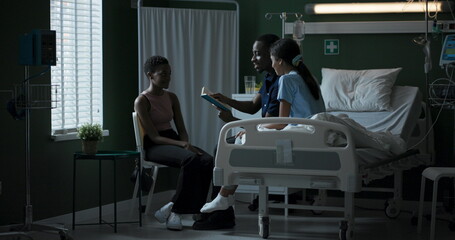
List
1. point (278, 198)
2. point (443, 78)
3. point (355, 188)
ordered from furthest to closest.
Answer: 1. point (278, 198)
2. point (443, 78)
3. point (355, 188)

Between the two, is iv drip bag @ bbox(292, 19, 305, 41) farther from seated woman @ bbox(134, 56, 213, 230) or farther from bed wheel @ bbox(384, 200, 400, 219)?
bed wheel @ bbox(384, 200, 400, 219)

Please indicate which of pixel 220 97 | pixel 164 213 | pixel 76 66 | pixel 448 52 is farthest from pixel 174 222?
pixel 448 52

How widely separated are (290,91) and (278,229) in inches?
39.8

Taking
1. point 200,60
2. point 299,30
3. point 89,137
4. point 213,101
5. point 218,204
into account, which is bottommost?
point 218,204

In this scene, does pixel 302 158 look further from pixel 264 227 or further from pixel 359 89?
pixel 359 89

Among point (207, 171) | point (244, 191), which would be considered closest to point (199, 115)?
point (244, 191)

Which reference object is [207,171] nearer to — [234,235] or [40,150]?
[234,235]

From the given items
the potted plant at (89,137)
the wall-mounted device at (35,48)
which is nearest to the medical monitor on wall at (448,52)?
the potted plant at (89,137)

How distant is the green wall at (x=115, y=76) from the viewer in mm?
4855

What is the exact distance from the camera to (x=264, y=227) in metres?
4.67

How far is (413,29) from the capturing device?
19.3ft

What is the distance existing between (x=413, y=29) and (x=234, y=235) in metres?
2.23

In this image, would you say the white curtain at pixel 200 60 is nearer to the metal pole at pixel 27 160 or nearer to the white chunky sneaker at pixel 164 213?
the white chunky sneaker at pixel 164 213

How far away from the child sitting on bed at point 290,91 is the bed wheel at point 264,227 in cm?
23
